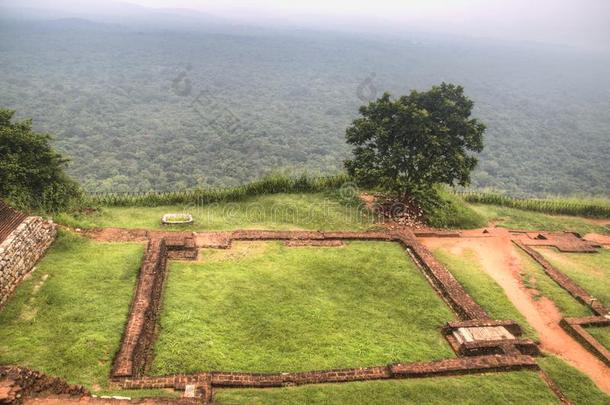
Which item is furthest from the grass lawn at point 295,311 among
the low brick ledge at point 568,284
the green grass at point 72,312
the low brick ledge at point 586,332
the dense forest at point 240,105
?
the dense forest at point 240,105

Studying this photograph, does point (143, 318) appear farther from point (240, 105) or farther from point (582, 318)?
point (240, 105)

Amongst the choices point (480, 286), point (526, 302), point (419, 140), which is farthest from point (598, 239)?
point (480, 286)

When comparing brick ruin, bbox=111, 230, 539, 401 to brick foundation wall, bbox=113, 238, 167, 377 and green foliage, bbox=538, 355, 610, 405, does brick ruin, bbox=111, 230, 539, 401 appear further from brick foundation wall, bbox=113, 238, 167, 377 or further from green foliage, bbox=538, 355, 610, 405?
green foliage, bbox=538, 355, 610, 405

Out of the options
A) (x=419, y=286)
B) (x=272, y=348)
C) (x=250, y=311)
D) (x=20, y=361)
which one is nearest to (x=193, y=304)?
(x=250, y=311)

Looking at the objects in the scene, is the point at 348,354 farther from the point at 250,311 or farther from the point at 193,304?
the point at 193,304

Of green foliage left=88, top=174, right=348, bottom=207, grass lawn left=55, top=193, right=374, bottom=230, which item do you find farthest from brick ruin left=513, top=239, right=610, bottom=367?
green foliage left=88, top=174, right=348, bottom=207
